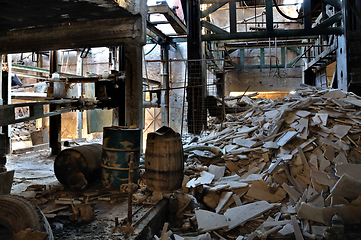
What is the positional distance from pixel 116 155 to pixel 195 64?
19.6 feet

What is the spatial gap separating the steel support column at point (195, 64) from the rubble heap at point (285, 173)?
233 cm

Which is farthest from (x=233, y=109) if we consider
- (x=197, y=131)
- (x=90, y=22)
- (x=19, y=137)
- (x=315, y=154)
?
(x=19, y=137)

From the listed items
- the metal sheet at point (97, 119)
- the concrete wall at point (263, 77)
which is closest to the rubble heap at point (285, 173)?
the metal sheet at point (97, 119)

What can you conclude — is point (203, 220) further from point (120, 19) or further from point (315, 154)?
point (120, 19)

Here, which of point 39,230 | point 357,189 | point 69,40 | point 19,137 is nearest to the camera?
point 39,230

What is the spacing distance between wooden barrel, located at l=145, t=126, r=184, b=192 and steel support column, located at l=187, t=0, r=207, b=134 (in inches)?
196

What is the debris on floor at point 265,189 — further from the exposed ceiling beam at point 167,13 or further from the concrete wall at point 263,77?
the concrete wall at point 263,77

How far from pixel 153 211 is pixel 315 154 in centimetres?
381

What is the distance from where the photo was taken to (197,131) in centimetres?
1045

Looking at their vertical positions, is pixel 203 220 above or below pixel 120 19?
below

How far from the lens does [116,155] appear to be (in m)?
5.04

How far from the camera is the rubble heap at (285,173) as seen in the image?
13.8ft

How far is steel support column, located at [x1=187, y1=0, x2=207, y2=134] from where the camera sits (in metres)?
9.99

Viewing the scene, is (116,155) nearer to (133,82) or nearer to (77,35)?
(133,82)
